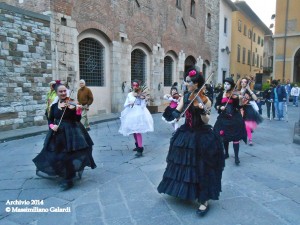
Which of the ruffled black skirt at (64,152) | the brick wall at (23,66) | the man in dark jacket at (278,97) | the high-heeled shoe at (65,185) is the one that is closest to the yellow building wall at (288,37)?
the man in dark jacket at (278,97)

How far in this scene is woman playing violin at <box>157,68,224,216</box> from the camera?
320cm

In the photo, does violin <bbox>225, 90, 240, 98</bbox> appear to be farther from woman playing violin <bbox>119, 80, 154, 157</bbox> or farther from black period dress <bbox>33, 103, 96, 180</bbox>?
black period dress <bbox>33, 103, 96, 180</bbox>

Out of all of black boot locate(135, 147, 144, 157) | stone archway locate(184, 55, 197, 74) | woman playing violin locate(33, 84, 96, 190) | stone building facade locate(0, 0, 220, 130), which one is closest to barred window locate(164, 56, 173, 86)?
stone building facade locate(0, 0, 220, 130)

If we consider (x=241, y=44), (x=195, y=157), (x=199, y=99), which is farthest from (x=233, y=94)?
(x=241, y=44)

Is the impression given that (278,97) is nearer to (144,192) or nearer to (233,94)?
(233,94)

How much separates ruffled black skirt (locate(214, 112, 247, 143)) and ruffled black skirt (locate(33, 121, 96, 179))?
2.62 m

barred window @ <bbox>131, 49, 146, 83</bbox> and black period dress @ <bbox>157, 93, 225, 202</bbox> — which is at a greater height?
barred window @ <bbox>131, 49, 146, 83</bbox>

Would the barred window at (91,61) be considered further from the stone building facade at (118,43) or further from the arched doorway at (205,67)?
the arched doorway at (205,67)

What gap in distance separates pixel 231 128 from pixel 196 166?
221 centimetres

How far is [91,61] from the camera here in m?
11.7

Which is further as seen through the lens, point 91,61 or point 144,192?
point 91,61

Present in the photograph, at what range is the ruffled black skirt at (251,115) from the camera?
6.54m

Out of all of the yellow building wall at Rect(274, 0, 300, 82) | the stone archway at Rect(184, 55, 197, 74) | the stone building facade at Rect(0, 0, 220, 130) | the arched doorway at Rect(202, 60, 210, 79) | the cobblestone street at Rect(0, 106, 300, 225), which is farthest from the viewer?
the yellow building wall at Rect(274, 0, 300, 82)

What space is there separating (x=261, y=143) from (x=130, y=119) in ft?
11.9
